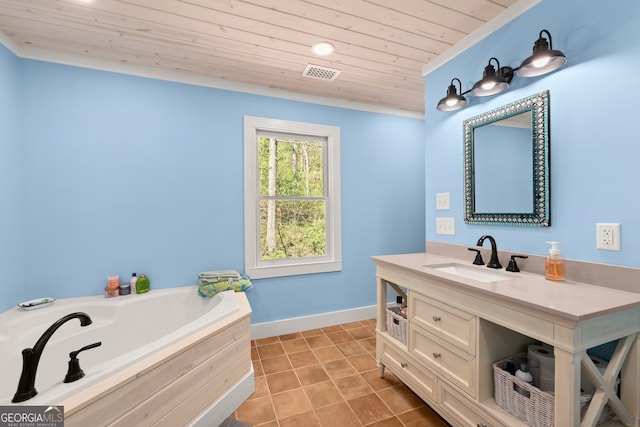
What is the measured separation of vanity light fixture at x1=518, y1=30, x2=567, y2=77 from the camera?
1301 mm

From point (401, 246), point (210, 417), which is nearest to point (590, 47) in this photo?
point (401, 246)

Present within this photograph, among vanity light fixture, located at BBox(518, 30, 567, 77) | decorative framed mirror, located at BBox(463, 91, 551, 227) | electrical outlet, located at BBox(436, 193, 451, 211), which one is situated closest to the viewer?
vanity light fixture, located at BBox(518, 30, 567, 77)

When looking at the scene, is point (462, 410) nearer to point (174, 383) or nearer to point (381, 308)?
point (381, 308)

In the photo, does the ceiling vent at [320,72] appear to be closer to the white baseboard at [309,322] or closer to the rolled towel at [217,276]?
the rolled towel at [217,276]

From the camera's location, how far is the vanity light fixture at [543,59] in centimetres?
A: 130

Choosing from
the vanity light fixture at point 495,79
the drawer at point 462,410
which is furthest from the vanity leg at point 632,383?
the vanity light fixture at point 495,79

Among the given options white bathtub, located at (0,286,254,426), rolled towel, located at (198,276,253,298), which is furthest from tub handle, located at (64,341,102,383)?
rolled towel, located at (198,276,253,298)

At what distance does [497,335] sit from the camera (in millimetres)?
1305

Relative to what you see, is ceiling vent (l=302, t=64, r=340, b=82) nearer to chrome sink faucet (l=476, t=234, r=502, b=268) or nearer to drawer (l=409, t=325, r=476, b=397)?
chrome sink faucet (l=476, t=234, r=502, b=268)

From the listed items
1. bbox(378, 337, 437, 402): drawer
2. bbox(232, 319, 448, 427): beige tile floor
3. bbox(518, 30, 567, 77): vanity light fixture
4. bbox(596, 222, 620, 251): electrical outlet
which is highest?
bbox(518, 30, 567, 77): vanity light fixture

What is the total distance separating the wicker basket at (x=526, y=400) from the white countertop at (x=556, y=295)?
0.37m

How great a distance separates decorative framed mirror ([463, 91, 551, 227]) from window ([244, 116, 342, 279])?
1.38m

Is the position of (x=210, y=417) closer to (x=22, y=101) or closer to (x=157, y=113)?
(x=157, y=113)

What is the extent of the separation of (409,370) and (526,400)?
27.6 inches
